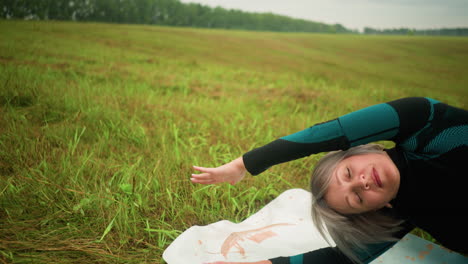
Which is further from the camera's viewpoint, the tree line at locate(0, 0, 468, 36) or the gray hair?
the tree line at locate(0, 0, 468, 36)

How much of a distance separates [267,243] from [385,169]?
65 centimetres

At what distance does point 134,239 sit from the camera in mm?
988

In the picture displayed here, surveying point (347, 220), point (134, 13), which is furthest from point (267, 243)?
point (134, 13)

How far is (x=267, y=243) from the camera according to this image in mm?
1161

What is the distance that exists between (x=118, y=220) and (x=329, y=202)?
0.93m

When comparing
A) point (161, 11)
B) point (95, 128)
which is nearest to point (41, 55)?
point (95, 128)

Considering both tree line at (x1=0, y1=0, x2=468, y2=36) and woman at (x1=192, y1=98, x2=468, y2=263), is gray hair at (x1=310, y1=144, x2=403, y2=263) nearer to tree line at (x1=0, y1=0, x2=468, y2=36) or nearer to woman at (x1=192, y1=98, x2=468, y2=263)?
woman at (x1=192, y1=98, x2=468, y2=263)

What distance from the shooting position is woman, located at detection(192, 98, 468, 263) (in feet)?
2.81

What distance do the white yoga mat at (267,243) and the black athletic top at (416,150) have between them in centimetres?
27

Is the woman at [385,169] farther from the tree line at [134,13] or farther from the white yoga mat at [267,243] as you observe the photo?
the tree line at [134,13]

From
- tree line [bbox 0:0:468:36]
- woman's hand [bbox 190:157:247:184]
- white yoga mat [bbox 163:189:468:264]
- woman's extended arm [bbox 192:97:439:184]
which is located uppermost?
tree line [bbox 0:0:468:36]

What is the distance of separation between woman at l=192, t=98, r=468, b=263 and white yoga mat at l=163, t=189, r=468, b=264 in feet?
0.85

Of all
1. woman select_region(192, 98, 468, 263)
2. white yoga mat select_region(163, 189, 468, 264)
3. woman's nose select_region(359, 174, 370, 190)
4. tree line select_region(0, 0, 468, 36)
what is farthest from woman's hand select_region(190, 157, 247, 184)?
tree line select_region(0, 0, 468, 36)

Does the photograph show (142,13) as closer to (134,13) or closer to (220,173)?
(134,13)
